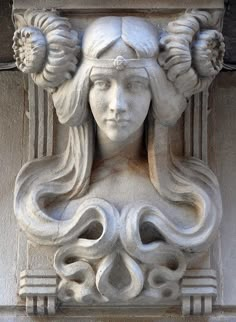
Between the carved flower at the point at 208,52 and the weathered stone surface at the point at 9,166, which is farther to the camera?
the weathered stone surface at the point at 9,166

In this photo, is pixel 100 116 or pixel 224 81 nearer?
pixel 100 116

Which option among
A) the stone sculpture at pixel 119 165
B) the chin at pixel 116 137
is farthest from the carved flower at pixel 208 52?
the chin at pixel 116 137

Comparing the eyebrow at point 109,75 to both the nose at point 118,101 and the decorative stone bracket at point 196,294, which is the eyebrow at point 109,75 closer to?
the nose at point 118,101

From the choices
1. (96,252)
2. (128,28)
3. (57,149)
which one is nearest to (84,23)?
(128,28)

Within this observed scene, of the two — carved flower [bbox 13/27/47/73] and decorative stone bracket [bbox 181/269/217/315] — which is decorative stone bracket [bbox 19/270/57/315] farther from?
carved flower [bbox 13/27/47/73]

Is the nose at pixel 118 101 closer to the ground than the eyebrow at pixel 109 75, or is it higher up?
closer to the ground

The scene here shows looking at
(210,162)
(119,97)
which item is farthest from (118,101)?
(210,162)

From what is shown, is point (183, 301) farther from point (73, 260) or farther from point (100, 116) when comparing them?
point (100, 116)

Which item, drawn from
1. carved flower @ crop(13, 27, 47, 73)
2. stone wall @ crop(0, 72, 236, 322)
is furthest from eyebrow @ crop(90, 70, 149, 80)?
stone wall @ crop(0, 72, 236, 322)

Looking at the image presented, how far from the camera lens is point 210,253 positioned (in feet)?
10.0

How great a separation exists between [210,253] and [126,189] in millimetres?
252

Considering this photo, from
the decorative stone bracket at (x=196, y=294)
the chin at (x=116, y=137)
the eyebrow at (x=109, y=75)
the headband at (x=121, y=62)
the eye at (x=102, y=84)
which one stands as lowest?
the decorative stone bracket at (x=196, y=294)

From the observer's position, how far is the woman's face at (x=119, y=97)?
2.85 m

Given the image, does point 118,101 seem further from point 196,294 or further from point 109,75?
point 196,294
